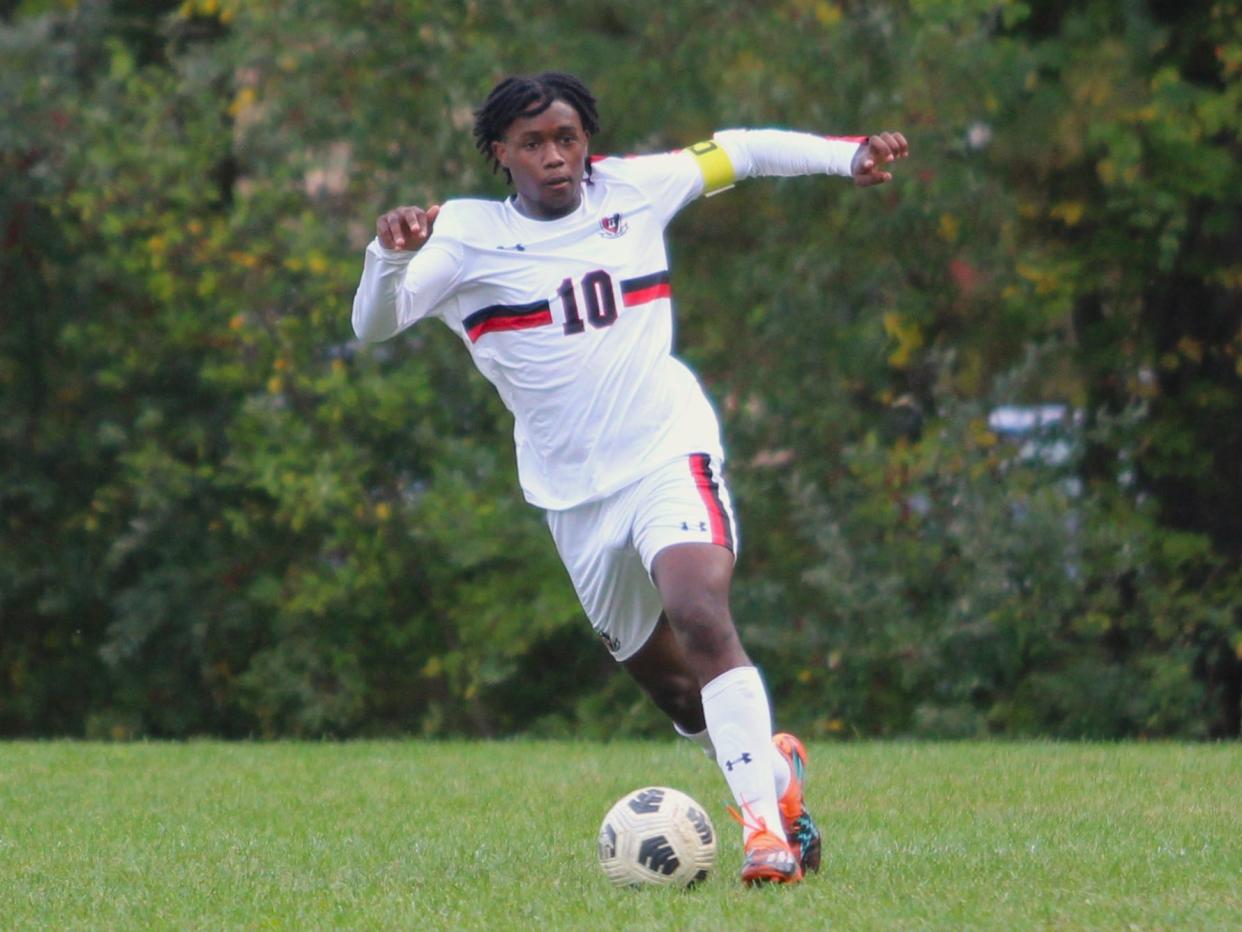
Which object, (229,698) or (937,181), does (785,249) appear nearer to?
(937,181)

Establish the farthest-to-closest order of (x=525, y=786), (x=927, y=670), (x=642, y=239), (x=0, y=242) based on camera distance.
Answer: (x=0, y=242) < (x=927, y=670) < (x=525, y=786) < (x=642, y=239)

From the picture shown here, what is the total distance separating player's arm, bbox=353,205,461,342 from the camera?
5914mm

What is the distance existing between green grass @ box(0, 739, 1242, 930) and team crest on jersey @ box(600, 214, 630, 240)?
1.98m

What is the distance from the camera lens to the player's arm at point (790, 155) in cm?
655

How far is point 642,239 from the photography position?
21.0 ft

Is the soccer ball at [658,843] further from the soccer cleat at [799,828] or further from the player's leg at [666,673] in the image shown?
the player's leg at [666,673]

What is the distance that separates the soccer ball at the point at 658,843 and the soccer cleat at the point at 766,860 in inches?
6.7

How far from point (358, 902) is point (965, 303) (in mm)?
10087

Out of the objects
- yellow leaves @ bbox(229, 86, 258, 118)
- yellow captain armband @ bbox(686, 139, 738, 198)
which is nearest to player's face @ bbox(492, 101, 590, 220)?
yellow captain armband @ bbox(686, 139, 738, 198)

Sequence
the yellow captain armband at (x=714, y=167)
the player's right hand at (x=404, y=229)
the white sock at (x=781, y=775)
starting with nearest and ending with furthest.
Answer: the player's right hand at (x=404, y=229) < the white sock at (x=781, y=775) < the yellow captain armband at (x=714, y=167)

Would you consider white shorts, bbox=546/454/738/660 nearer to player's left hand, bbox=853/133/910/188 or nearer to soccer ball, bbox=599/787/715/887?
soccer ball, bbox=599/787/715/887

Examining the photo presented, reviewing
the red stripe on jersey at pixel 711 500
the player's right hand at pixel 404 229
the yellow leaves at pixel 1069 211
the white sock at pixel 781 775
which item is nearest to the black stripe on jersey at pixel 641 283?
the red stripe on jersey at pixel 711 500

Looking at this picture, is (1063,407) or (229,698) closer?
(1063,407)

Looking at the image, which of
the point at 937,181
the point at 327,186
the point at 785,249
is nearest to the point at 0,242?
the point at 327,186
